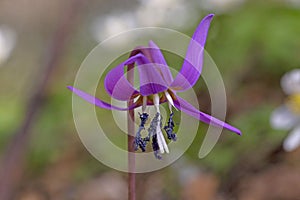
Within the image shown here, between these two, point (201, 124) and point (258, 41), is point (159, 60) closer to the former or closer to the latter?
point (201, 124)

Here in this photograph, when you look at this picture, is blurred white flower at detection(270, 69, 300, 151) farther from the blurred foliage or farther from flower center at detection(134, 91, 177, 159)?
flower center at detection(134, 91, 177, 159)

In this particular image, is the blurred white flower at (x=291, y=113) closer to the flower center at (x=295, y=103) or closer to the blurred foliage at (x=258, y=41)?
the flower center at (x=295, y=103)

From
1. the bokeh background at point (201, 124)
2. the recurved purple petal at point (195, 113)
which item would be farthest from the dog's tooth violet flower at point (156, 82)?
the bokeh background at point (201, 124)

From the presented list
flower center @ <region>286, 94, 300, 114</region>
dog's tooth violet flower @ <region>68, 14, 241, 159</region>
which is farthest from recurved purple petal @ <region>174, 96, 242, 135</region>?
flower center @ <region>286, 94, 300, 114</region>

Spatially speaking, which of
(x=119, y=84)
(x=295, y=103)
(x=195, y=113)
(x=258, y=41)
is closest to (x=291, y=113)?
(x=295, y=103)

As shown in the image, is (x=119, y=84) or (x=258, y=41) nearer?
(x=119, y=84)

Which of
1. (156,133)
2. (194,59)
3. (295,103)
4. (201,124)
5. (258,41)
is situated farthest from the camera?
(258,41)

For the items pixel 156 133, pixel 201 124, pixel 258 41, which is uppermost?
pixel 258 41

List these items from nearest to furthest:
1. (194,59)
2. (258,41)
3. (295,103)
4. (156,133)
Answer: (194,59) < (156,133) < (295,103) < (258,41)
